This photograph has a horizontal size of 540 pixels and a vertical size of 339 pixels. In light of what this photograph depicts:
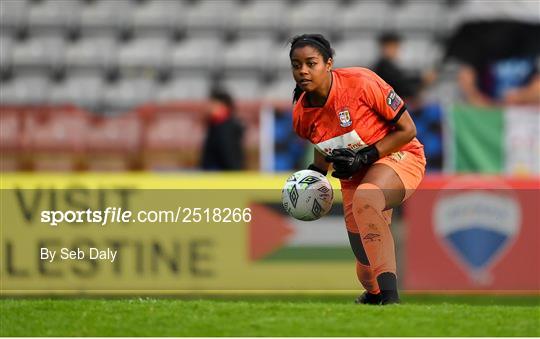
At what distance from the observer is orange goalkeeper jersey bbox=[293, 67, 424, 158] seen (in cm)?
779

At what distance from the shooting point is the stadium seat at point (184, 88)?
16.9 m

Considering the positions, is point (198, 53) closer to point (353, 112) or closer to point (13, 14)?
point (13, 14)

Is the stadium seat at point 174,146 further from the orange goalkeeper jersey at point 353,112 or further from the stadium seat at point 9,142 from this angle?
the orange goalkeeper jersey at point 353,112

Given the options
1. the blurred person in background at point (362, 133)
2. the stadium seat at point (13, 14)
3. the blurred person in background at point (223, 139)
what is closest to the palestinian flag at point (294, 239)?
the blurred person in background at point (223, 139)

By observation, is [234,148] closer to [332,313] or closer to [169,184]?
[169,184]

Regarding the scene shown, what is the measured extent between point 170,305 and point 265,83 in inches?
366

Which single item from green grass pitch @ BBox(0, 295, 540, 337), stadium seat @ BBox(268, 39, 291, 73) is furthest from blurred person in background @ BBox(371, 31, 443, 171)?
green grass pitch @ BBox(0, 295, 540, 337)

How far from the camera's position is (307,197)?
26.0 feet

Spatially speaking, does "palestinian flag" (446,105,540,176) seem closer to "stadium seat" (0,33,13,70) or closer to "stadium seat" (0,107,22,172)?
"stadium seat" (0,107,22,172)

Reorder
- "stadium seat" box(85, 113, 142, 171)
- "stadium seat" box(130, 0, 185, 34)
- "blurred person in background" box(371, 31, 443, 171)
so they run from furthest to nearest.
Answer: "stadium seat" box(130, 0, 185, 34) → "stadium seat" box(85, 113, 142, 171) → "blurred person in background" box(371, 31, 443, 171)

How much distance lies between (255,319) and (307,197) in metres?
0.93

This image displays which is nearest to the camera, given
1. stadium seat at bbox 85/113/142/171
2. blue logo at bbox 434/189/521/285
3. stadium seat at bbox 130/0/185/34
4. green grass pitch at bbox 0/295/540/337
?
green grass pitch at bbox 0/295/540/337

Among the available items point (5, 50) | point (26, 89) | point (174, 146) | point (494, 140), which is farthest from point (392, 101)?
point (5, 50)

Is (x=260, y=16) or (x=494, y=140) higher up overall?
(x=260, y=16)
